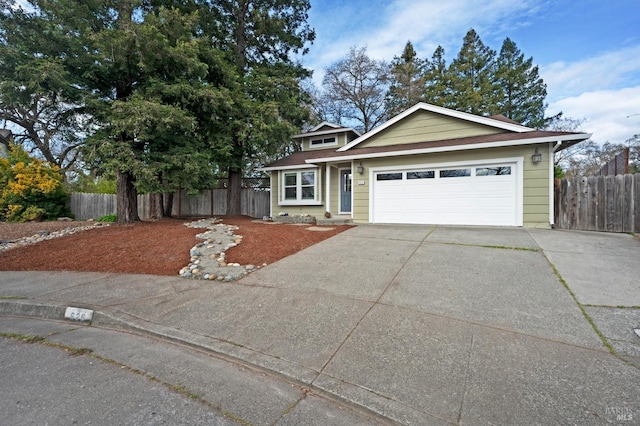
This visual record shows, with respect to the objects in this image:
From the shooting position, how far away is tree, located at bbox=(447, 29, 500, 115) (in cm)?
2119

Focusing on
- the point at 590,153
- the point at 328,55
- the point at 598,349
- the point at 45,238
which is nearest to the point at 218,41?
the point at 328,55

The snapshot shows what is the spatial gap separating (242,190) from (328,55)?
1334cm

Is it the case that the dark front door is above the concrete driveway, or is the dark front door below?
above

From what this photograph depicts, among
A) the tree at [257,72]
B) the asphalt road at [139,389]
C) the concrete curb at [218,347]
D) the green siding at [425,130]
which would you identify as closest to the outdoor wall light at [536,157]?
the green siding at [425,130]

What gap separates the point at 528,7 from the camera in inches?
396

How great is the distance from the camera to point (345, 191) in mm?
12070

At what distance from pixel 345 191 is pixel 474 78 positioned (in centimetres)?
1971

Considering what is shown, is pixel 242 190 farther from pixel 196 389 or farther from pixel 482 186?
pixel 196 389

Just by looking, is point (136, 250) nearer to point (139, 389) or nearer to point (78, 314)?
point (78, 314)

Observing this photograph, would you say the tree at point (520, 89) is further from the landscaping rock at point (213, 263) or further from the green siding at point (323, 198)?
the landscaping rock at point (213, 263)

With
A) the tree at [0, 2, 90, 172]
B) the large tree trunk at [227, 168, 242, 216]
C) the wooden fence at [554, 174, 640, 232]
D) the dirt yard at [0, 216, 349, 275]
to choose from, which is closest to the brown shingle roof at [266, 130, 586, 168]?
the wooden fence at [554, 174, 640, 232]

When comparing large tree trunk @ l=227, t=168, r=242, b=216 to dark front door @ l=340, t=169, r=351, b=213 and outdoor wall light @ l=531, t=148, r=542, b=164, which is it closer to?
dark front door @ l=340, t=169, r=351, b=213

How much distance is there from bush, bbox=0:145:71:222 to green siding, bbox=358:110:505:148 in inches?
553

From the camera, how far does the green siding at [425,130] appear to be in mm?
9523
